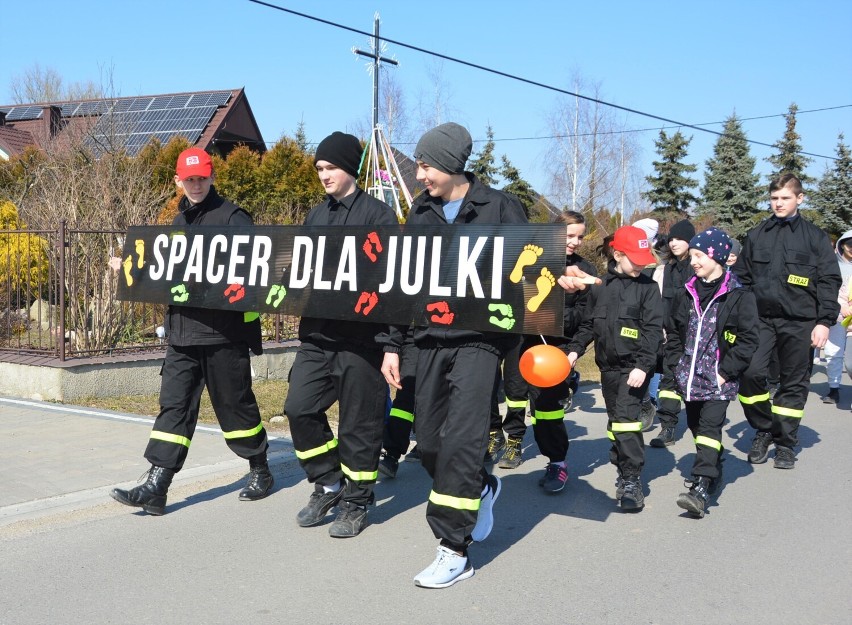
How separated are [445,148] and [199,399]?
2.25m

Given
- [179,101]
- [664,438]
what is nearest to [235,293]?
[664,438]

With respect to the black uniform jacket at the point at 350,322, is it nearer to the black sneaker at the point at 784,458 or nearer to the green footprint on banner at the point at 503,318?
the green footprint on banner at the point at 503,318

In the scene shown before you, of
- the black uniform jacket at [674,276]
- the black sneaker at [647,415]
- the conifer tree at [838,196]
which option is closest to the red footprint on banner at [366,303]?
the black uniform jacket at [674,276]

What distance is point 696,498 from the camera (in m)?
5.33

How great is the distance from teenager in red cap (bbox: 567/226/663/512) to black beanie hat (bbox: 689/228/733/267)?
0.36m

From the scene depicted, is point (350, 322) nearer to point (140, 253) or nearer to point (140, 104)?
point (140, 253)

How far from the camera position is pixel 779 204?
22.4 ft

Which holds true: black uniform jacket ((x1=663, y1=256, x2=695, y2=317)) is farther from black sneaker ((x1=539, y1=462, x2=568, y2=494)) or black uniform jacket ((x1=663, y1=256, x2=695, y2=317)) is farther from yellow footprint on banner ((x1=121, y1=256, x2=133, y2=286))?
yellow footprint on banner ((x1=121, y1=256, x2=133, y2=286))

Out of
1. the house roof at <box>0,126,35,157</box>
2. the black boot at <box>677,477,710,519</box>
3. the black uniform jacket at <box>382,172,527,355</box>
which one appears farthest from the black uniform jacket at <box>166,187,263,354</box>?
the house roof at <box>0,126,35,157</box>

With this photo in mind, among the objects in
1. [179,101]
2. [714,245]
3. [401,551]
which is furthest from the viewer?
[179,101]

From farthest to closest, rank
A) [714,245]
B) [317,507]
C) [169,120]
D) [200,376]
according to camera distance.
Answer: [169,120]
[714,245]
[200,376]
[317,507]

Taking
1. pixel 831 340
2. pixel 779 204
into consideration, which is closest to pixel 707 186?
pixel 831 340

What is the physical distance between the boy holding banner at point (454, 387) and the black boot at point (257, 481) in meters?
1.44

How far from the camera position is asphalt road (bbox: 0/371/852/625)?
3906 mm
